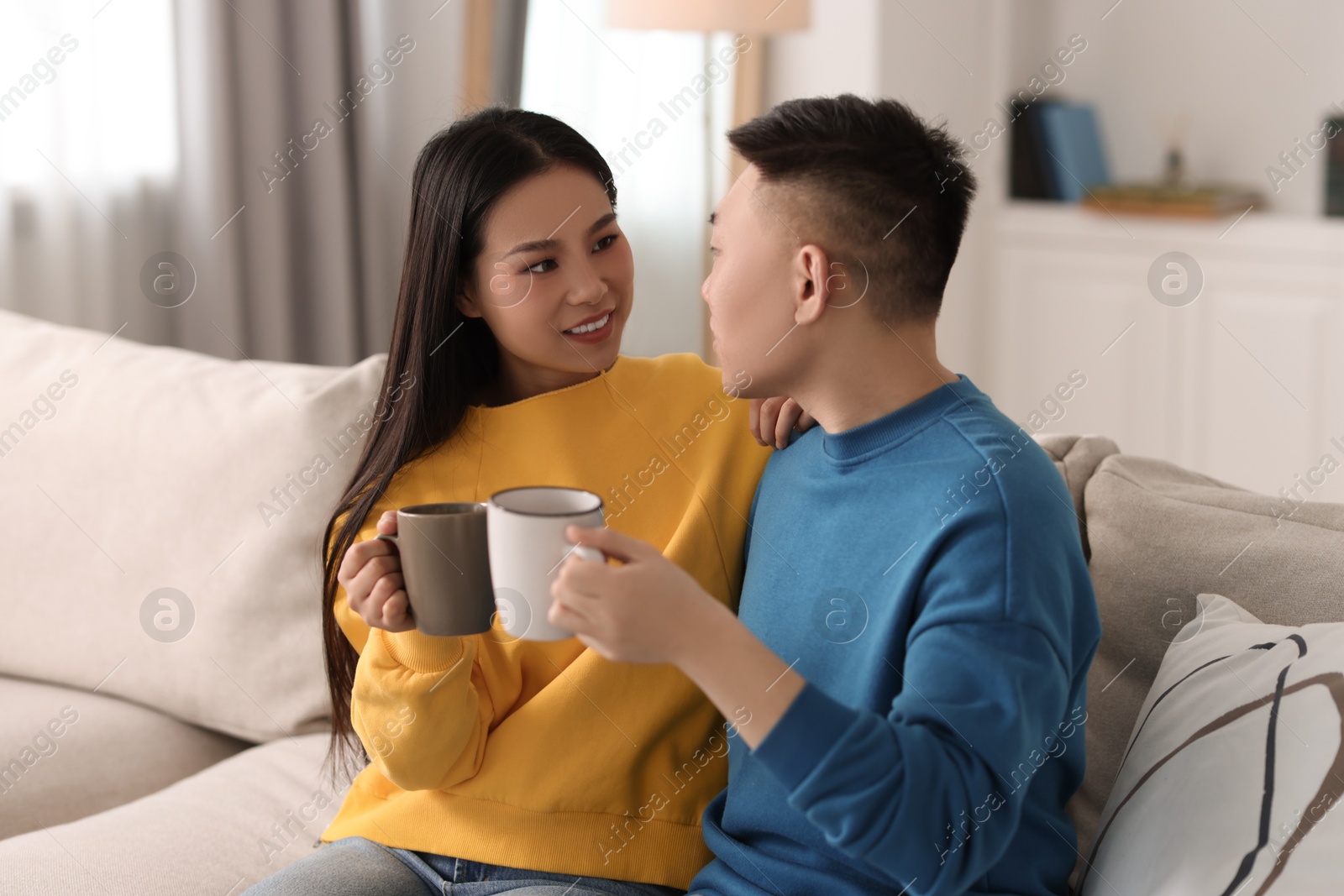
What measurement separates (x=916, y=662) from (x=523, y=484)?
0.53 meters

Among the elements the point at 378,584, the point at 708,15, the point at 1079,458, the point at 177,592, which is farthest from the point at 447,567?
the point at 708,15

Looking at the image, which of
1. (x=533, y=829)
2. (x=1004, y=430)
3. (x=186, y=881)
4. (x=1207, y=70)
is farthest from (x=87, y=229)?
(x=1207, y=70)

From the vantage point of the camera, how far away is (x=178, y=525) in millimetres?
1693

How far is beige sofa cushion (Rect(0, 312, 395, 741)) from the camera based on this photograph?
64.2 inches

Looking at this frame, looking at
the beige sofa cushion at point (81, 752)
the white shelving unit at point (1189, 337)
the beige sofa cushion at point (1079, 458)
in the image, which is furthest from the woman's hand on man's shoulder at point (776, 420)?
the white shelving unit at point (1189, 337)

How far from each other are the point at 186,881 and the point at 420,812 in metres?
0.32

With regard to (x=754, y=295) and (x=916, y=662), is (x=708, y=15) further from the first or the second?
(x=916, y=662)

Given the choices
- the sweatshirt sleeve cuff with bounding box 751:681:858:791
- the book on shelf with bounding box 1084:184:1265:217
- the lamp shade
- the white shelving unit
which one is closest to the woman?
the sweatshirt sleeve cuff with bounding box 751:681:858:791

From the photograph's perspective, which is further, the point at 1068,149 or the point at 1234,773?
the point at 1068,149

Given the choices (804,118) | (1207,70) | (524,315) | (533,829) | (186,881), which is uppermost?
(1207,70)

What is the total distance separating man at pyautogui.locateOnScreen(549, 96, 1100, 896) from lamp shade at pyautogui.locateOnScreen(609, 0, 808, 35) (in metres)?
1.76

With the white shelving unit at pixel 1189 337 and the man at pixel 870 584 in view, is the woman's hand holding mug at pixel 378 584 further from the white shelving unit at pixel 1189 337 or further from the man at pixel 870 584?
the white shelving unit at pixel 1189 337

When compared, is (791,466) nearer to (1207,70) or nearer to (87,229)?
(87,229)

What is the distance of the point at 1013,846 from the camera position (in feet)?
3.36
